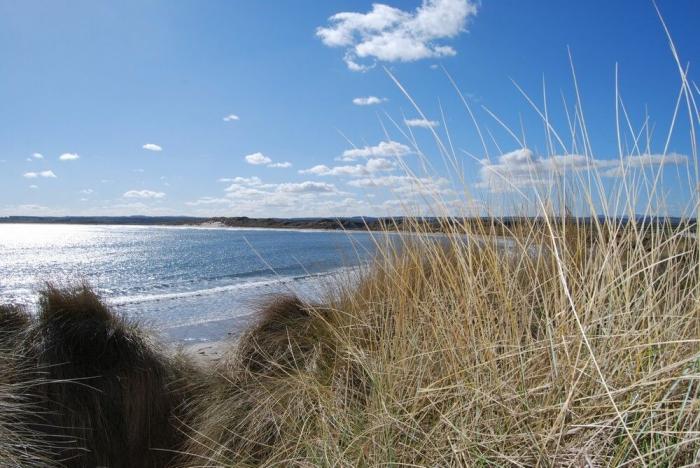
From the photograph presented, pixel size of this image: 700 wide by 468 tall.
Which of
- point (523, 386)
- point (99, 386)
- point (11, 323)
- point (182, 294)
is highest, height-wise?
point (523, 386)

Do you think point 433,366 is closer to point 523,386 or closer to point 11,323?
point 523,386

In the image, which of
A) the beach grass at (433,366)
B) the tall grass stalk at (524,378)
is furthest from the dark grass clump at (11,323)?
the tall grass stalk at (524,378)

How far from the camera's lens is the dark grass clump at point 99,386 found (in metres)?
3.53

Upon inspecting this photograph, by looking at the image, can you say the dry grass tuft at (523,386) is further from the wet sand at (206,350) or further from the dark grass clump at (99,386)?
the wet sand at (206,350)

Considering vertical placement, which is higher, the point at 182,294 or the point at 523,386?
the point at 523,386

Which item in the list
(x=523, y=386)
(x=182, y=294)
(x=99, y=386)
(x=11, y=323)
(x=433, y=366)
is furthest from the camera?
(x=182, y=294)

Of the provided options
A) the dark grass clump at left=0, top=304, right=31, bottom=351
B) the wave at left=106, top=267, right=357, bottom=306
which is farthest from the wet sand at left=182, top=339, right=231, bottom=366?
the wave at left=106, top=267, right=357, bottom=306

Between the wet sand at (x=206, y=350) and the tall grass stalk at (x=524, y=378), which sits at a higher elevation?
the tall grass stalk at (x=524, y=378)

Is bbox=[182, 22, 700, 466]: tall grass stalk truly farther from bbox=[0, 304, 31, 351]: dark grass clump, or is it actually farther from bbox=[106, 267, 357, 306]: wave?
bbox=[106, 267, 357, 306]: wave

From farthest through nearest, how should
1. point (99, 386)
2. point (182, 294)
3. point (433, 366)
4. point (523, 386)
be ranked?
point (182, 294) → point (99, 386) → point (433, 366) → point (523, 386)

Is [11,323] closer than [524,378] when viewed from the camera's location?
No

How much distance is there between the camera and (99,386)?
3.78 meters

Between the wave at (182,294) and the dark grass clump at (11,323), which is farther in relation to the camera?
the wave at (182,294)

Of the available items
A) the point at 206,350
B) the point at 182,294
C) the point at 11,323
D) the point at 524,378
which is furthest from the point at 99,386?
the point at 182,294
